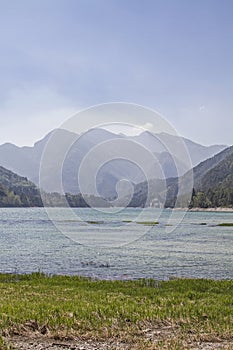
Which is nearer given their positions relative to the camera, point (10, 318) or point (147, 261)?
point (10, 318)

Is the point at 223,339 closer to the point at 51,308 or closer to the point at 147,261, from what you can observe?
the point at 51,308

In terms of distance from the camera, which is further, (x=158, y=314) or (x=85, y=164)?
(x=85, y=164)

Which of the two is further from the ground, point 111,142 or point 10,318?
point 111,142

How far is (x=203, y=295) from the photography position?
838 inches

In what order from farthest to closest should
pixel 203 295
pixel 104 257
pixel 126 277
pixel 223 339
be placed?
1. pixel 104 257
2. pixel 126 277
3. pixel 203 295
4. pixel 223 339

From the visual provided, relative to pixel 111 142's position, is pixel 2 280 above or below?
below

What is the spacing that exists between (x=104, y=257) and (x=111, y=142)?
13.6 metres

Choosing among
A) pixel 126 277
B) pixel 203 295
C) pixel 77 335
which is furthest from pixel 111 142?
pixel 77 335

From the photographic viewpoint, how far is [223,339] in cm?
1172

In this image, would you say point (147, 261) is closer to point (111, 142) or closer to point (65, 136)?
point (111, 142)

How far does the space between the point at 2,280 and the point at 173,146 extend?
17217mm

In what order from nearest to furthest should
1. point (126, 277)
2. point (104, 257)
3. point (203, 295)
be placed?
point (203, 295), point (126, 277), point (104, 257)

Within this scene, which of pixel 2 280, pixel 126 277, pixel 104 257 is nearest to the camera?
pixel 2 280

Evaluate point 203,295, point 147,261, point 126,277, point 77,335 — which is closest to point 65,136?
point 126,277
